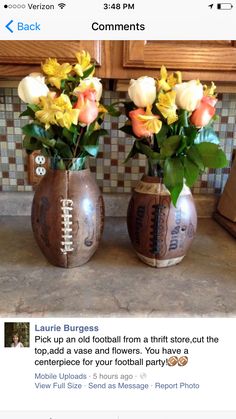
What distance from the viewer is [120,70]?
802mm

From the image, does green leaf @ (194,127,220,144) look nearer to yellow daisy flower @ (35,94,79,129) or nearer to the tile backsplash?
yellow daisy flower @ (35,94,79,129)

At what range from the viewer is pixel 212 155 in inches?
26.1

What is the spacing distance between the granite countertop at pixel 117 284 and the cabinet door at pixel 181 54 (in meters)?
0.43

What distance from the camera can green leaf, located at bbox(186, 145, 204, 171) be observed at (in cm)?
66

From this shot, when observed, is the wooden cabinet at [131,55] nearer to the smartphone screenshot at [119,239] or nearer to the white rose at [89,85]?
the smartphone screenshot at [119,239]

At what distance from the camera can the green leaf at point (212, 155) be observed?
25.9 inches

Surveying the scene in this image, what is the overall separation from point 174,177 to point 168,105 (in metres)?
0.13

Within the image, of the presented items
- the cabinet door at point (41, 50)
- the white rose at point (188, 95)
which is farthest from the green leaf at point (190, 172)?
the cabinet door at point (41, 50)
